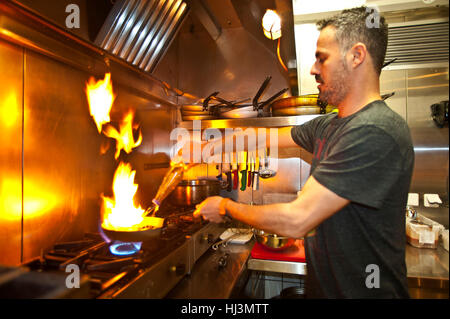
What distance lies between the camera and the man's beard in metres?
1.06

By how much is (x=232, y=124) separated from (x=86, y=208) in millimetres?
992

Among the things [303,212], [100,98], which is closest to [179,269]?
[303,212]

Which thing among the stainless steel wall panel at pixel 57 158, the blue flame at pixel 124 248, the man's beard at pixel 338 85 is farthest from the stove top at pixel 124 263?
the man's beard at pixel 338 85

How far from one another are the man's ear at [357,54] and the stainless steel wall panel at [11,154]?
4.15 ft

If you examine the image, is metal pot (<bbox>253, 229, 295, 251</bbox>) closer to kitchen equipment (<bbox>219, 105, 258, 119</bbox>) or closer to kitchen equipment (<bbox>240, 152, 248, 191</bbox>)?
kitchen equipment (<bbox>240, 152, 248, 191</bbox>)

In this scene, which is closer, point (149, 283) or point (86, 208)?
point (149, 283)

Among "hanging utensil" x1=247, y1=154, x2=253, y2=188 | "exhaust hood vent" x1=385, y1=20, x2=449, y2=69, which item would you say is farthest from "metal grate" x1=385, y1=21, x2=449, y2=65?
"hanging utensil" x1=247, y1=154, x2=253, y2=188

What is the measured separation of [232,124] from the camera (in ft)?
6.15

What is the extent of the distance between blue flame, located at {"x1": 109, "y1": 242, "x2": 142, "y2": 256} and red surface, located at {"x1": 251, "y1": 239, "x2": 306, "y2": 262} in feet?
2.30

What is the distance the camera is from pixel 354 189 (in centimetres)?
87

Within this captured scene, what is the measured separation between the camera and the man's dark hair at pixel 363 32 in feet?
3.40
